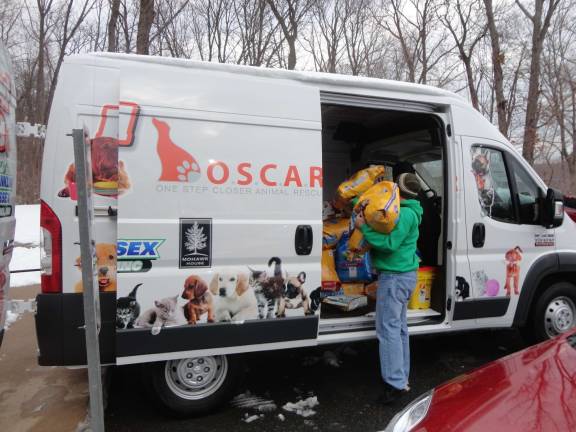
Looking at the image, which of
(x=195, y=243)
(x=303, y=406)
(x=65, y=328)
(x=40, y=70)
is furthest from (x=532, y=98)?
(x=40, y=70)

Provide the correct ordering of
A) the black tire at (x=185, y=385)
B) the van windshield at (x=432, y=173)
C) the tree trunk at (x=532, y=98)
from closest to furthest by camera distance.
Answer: the black tire at (x=185, y=385) < the van windshield at (x=432, y=173) < the tree trunk at (x=532, y=98)

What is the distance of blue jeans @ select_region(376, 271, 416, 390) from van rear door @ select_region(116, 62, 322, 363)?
59 centimetres

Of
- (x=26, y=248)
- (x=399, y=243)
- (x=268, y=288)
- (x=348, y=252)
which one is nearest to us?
(x=268, y=288)

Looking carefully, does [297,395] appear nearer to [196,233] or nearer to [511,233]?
[196,233]

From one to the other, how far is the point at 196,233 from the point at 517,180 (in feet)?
10.2

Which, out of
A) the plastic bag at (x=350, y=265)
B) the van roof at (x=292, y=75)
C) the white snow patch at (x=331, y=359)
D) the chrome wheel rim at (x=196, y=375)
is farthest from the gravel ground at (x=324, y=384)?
the van roof at (x=292, y=75)

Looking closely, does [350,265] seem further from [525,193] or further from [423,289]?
[525,193]

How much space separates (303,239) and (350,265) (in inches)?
44.6

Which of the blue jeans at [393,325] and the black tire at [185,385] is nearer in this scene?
the black tire at [185,385]

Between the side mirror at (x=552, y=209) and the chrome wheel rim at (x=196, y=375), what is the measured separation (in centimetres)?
318

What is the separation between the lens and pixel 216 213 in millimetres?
3010

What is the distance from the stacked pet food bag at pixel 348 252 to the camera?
3.88m

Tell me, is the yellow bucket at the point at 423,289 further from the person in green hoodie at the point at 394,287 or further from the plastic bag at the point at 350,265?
the person in green hoodie at the point at 394,287

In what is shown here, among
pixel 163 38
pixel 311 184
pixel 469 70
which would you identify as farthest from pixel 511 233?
pixel 163 38
